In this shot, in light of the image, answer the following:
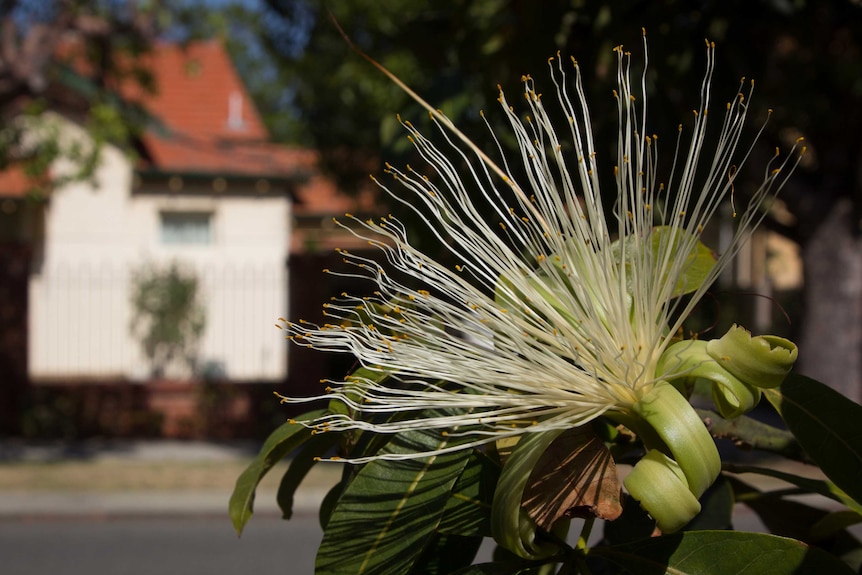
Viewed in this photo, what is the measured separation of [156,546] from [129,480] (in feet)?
6.48

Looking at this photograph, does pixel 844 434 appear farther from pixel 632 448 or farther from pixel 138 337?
pixel 138 337

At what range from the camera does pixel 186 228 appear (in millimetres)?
15609

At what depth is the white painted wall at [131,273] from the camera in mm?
12695

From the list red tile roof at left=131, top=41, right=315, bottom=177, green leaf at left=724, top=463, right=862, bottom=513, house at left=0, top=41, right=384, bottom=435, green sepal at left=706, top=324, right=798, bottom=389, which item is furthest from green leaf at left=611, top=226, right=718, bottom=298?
red tile roof at left=131, top=41, right=315, bottom=177

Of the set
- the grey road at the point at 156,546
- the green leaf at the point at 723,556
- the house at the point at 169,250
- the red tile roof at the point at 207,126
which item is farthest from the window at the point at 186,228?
the green leaf at the point at 723,556

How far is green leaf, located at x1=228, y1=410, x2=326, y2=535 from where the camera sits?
111cm

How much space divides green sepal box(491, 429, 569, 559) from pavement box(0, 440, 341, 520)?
7.31m

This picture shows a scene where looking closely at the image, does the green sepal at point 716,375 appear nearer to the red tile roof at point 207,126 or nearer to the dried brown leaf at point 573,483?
the dried brown leaf at point 573,483

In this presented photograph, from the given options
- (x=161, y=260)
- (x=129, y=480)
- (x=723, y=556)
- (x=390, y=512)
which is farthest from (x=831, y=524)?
(x=161, y=260)

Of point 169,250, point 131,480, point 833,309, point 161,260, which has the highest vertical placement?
point 169,250

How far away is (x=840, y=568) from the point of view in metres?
0.93

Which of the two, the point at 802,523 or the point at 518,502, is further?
the point at 802,523

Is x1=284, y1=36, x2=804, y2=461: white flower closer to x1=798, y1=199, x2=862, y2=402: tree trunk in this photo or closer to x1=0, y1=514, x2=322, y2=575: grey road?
x1=0, y1=514, x2=322, y2=575: grey road

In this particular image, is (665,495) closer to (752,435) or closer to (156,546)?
(752,435)
